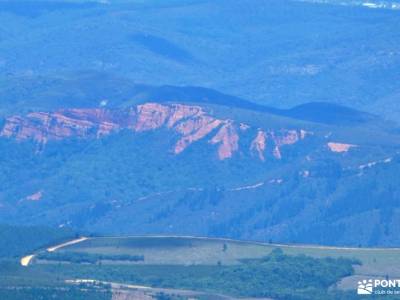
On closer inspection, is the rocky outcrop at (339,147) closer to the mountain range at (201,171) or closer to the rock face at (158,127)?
the mountain range at (201,171)

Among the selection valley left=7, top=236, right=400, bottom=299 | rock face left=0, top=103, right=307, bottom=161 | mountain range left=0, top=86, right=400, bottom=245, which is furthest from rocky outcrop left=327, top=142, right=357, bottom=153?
valley left=7, top=236, right=400, bottom=299

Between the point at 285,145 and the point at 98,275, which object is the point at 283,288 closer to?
the point at 98,275

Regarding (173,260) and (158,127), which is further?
(158,127)

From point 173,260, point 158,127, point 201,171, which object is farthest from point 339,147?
point 173,260

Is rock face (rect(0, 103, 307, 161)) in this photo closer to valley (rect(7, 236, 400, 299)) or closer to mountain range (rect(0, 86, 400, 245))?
mountain range (rect(0, 86, 400, 245))

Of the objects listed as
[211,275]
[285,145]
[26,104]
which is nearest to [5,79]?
[26,104]

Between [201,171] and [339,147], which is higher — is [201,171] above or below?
below

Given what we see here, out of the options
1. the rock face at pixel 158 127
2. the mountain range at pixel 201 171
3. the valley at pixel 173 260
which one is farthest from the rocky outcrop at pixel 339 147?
the valley at pixel 173 260

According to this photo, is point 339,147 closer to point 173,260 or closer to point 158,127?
point 158,127
